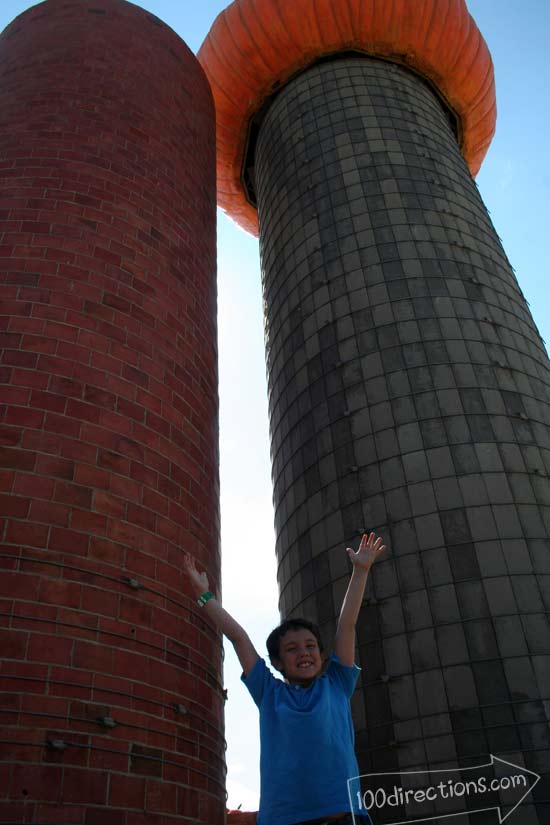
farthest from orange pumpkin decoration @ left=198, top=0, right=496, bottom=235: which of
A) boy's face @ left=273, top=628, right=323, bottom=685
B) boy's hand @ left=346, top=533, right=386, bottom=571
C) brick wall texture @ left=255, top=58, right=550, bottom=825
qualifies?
boy's face @ left=273, top=628, right=323, bottom=685

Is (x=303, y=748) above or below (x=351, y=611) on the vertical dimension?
below

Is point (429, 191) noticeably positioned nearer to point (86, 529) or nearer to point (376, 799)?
point (376, 799)

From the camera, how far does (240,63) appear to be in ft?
75.7

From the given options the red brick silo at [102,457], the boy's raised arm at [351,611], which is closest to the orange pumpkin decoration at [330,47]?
the red brick silo at [102,457]

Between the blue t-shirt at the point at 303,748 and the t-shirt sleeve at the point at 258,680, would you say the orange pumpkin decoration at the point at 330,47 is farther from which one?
the blue t-shirt at the point at 303,748

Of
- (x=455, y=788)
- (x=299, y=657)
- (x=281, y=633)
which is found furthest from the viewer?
(x=455, y=788)

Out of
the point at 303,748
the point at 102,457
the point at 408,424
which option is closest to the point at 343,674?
the point at 303,748

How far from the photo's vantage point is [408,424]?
14.4 metres

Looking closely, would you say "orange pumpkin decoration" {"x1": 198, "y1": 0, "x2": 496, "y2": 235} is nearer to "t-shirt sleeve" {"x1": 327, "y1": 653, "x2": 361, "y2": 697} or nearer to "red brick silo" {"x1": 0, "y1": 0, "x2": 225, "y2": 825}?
"red brick silo" {"x1": 0, "y1": 0, "x2": 225, "y2": 825}

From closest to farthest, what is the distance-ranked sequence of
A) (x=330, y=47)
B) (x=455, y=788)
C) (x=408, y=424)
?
(x=455, y=788) < (x=408, y=424) < (x=330, y=47)

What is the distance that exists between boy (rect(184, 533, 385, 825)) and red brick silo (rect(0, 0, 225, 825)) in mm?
1148

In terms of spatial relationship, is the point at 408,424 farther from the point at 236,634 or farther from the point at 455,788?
the point at 236,634

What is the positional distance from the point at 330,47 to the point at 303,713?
2274 cm

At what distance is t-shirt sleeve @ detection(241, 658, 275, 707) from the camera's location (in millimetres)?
3771
